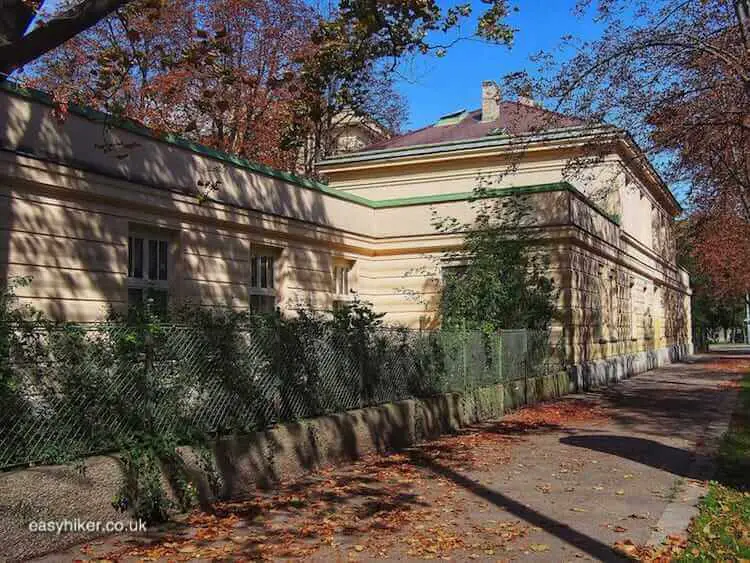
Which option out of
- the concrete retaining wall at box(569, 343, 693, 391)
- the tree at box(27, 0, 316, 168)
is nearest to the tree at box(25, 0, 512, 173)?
the tree at box(27, 0, 316, 168)

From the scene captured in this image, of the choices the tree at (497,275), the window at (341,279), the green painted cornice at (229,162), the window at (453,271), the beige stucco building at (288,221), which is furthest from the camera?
the window at (341,279)

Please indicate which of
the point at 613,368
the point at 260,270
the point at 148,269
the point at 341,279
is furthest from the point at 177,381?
the point at 613,368

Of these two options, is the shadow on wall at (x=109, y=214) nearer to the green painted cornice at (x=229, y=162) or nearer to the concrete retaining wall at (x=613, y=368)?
the green painted cornice at (x=229, y=162)

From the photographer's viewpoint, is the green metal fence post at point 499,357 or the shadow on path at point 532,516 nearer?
the shadow on path at point 532,516

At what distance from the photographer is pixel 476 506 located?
24.5ft

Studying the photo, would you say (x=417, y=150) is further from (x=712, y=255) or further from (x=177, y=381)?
(x=177, y=381)

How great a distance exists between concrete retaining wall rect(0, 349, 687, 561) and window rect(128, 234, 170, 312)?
15.3 feet

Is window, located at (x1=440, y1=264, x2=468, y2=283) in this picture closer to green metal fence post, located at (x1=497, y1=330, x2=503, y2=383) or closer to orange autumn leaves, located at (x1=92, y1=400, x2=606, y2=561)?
green metal fence post, located at (x1=497, y1=330, x2=503, y2=383)

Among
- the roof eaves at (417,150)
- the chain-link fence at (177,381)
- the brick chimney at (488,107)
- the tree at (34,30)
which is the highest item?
the brick chimney at (488,107)

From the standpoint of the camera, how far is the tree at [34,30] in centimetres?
651

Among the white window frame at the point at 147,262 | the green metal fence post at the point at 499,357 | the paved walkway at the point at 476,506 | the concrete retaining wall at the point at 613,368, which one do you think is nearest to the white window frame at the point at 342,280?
the green metal fence post at the point at 499,357

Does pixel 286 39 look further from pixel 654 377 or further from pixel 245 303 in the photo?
pixel 654 377

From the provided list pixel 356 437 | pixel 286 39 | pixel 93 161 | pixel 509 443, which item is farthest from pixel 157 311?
pixel 286 39

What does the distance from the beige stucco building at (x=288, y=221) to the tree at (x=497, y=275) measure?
40 centimetres
